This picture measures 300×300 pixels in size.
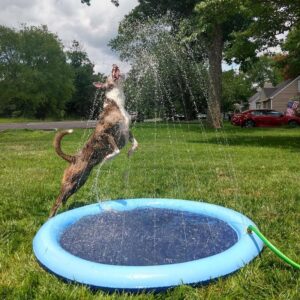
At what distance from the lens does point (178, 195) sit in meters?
6.39

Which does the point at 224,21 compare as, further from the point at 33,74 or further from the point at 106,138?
the point at 33,74

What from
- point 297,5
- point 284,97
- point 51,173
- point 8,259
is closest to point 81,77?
point 284,97

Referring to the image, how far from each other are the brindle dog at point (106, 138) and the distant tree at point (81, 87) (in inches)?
2579

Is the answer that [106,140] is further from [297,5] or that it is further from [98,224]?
[297,5]

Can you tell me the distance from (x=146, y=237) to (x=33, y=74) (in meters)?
60.3

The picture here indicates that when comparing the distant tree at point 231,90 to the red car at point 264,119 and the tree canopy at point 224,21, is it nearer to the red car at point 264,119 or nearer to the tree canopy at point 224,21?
the red car at point 264,119

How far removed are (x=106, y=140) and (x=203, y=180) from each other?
333 cm

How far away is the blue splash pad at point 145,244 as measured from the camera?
10.6 ft

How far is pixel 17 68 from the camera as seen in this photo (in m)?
61.8

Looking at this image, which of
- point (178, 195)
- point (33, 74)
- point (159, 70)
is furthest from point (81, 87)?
point (178, 195)

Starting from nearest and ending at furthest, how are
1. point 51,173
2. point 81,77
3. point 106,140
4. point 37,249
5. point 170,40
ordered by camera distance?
1. point 37,249
2. point 106,140
3. point 51,173
4. point 170,40
5. point 81,77

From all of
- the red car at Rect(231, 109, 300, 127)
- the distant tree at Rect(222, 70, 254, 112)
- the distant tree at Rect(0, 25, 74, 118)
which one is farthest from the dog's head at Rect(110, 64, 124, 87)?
the distant tree at Rect(0, 25, 74, 118)

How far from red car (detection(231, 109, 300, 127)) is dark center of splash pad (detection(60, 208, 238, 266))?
2718cm

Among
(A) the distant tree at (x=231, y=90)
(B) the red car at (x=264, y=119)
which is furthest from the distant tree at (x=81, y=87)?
(B) the red car at (x=264, y=119)
